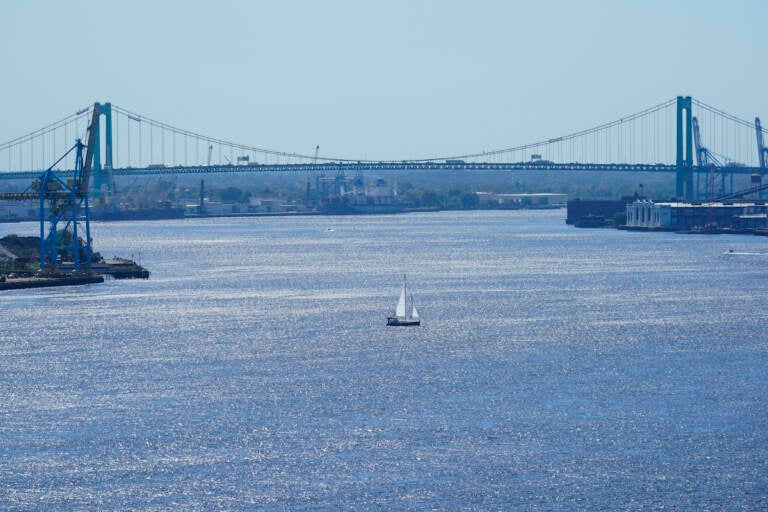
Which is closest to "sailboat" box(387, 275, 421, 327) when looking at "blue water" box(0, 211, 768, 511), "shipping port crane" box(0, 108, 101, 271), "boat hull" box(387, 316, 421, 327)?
"boat hull" box(387, 316, 421, 327)

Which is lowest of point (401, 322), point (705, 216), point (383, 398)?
point (383, 398)

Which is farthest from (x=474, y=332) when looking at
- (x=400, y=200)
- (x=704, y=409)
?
(x=400, y=200)

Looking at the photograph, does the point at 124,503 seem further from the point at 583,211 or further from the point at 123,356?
the point at 583,211

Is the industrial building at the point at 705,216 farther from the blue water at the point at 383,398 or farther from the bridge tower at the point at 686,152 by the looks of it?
the blue water at the point at 383,398

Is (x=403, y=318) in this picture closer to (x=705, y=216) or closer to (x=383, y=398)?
(x=383, y=398)

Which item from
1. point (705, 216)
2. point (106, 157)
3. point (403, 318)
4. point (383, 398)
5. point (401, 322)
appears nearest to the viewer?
point (383, 398)

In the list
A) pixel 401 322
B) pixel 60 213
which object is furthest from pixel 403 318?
pixel 60 213

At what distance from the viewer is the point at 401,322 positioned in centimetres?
2894

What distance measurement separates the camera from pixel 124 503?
1465 cm

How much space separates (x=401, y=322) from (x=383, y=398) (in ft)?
28.9

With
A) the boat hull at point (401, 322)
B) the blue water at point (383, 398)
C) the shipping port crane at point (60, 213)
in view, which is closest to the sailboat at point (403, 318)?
the boat hull at point (401, 322)

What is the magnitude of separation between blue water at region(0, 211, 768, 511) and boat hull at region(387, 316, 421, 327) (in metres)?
0.37

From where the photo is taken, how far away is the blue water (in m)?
15.3

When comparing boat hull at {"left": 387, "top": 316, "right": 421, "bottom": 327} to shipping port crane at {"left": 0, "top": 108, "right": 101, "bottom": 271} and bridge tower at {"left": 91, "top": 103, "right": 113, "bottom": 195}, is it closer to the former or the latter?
shipping port crane at {"left": 0, "top": 108, "right": 101, "bottom": 271}
